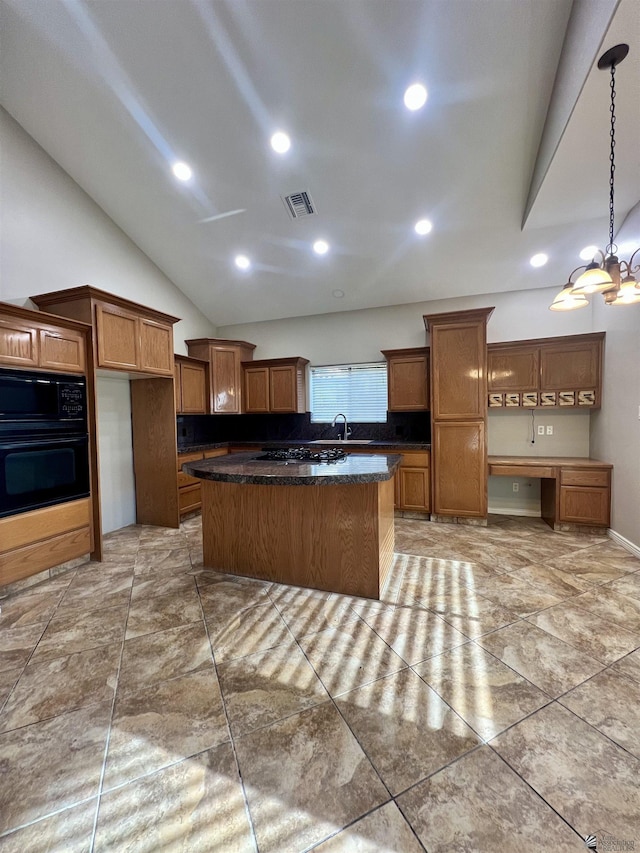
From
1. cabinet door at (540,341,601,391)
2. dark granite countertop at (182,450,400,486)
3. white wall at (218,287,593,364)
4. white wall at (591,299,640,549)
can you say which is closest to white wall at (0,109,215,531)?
white wall at (218,287,593,364)

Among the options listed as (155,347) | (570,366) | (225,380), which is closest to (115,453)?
(155,347)

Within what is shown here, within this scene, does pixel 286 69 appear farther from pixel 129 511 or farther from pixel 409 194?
pixel 129 511

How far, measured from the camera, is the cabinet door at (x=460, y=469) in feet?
12.7

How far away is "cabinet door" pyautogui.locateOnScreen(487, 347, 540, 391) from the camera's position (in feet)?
13.1

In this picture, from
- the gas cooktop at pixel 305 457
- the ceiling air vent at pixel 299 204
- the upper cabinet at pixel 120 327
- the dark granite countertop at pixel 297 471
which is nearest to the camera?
the dark granite countertop at pixel 297 471

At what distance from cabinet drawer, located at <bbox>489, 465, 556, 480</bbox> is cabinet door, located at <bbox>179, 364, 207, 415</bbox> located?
386 centimetres

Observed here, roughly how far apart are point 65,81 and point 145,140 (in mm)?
612

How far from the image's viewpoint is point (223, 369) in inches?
198

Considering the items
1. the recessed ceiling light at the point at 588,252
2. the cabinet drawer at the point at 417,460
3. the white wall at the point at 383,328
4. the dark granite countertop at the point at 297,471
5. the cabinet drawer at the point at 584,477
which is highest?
the recessed ceiling light at the point at 588,252

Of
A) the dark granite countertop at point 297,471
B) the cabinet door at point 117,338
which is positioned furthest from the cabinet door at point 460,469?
the cabinet door at point 117,338

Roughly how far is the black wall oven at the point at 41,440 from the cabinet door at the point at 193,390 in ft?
4.85

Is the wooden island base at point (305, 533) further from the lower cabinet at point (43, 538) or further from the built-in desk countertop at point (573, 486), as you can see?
the built-in desk countertop at point (573, 486)

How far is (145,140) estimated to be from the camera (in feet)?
9.97

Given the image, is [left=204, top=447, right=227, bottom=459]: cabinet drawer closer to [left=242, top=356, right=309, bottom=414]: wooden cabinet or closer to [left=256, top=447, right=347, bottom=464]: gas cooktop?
[left=242, top=356, right=309, bottom=414]: wooden cabinet
